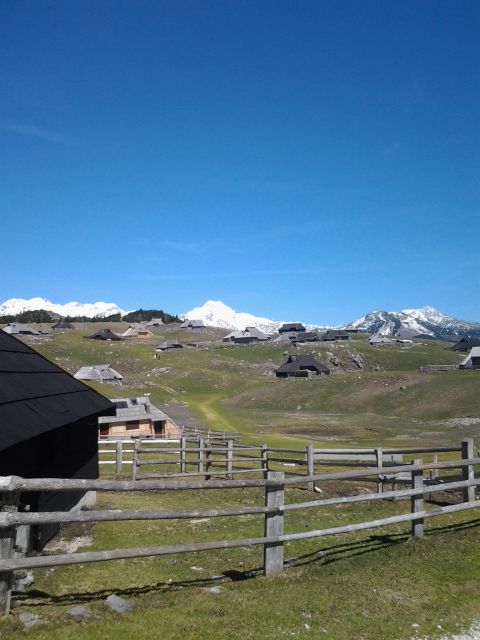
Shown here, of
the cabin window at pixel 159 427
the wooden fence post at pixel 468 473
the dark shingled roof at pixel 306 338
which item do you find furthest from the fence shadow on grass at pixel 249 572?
the dark shingled roof at pixel 306 338

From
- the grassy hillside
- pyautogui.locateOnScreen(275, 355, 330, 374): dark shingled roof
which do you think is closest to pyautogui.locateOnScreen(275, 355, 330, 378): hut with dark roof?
pyautogui.locateOnScreen(275, 355, 330, 374): dark shingled roof

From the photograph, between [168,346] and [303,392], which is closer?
[303,392]

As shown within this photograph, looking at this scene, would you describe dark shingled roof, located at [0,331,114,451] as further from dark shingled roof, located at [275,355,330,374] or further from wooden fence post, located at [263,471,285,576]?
dark shingled roof, located at [275,355,330,374]

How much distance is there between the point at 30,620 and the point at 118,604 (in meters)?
1.17

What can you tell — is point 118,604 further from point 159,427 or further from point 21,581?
point 159,427

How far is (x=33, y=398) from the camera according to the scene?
34.4ft

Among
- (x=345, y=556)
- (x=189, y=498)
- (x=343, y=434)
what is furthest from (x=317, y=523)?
(x=343, y=434)

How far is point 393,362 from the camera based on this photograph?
5487 inches

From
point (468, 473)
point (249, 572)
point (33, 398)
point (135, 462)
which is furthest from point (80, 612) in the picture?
point (135, 462)

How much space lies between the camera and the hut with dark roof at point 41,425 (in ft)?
29.7

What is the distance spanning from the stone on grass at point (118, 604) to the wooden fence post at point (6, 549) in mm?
1308

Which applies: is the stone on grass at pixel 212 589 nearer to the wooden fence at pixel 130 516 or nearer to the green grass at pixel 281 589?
the green grass at pixel 281 589

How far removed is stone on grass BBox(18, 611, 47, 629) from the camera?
621 centimetres

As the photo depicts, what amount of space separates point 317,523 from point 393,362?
132 meters
